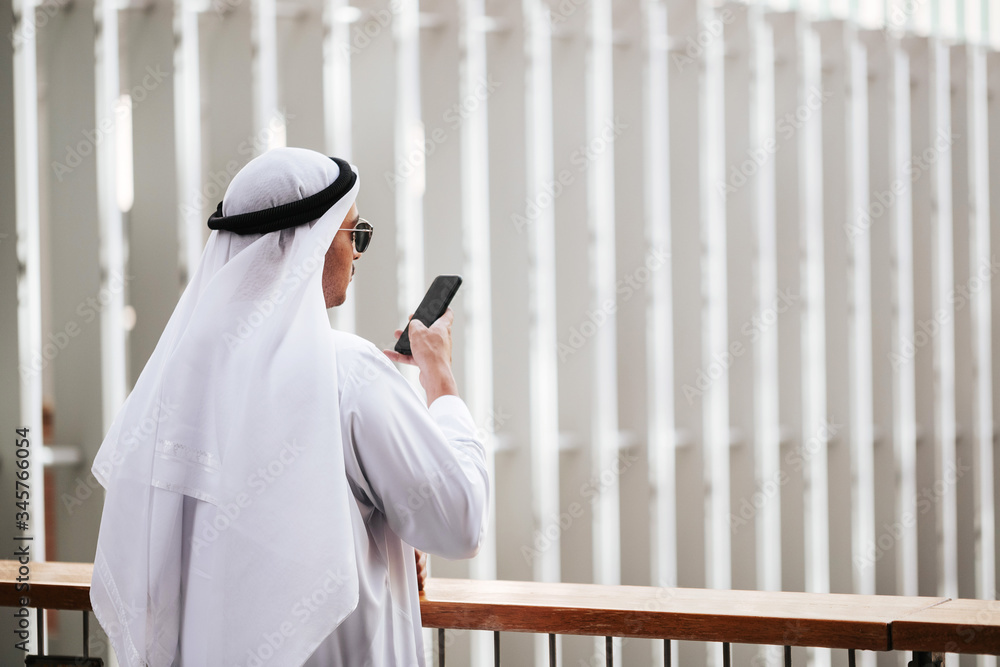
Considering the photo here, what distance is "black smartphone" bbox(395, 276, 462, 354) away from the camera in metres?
1.28

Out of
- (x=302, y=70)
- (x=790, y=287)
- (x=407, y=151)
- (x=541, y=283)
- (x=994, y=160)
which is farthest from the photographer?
(x=994, y=160)

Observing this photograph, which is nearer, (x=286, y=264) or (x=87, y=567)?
(x=286, y=264)

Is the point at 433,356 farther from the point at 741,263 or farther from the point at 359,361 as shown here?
the point at 741,263

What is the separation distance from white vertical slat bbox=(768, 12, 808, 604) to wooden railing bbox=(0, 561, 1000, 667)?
2.35 meters

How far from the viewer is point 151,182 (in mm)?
2707

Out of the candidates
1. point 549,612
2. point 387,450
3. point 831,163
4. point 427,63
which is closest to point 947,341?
point 831,163

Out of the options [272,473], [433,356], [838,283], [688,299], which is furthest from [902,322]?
[272,473]

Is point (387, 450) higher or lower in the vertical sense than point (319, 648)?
higher

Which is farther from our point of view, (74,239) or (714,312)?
(714,312)

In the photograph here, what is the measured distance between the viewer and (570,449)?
3.19 metres

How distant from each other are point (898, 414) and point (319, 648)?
3.55 metres

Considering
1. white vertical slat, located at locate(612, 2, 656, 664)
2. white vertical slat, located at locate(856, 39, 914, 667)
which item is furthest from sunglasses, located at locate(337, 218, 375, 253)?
white vertical slat, located at locate(856, 39, 914, 667)

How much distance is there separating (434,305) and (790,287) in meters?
2.73

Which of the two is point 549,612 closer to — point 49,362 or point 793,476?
point 49,362
